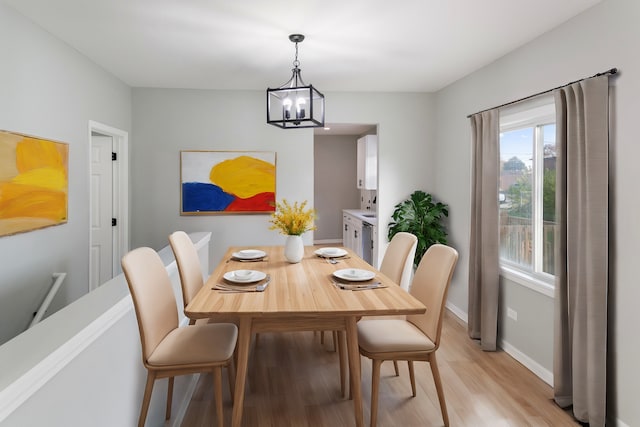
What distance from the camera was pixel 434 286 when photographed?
2.43 m

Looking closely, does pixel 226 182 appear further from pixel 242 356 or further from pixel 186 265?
pixel 242 356

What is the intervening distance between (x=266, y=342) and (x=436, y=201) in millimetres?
2608

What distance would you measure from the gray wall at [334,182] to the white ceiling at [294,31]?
434 centimetres

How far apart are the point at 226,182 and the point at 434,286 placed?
10.3 ft

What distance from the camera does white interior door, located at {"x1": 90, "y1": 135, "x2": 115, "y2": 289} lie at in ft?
14.1

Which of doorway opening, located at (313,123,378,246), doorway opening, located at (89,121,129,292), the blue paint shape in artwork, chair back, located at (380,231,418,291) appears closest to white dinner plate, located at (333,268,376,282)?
chair back, located at (380,231,418,291)

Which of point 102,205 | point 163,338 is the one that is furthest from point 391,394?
point 102,205

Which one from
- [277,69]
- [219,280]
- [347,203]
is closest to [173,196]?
[277,69]

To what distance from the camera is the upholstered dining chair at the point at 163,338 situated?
6.46ft

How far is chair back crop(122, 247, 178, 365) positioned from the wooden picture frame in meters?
2.56

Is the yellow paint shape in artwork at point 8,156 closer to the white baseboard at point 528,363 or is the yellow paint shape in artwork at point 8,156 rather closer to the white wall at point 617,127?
the white wall at point 617,127

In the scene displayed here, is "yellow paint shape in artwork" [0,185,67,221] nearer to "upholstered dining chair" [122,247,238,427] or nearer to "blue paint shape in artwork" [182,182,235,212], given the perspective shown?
"upholstered dining chair" [122,247,238,427]

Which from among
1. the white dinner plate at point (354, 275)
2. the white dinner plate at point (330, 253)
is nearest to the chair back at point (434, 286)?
the white dinner plate at point (354, 275)

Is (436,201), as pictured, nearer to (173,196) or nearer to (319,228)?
(173,196)
